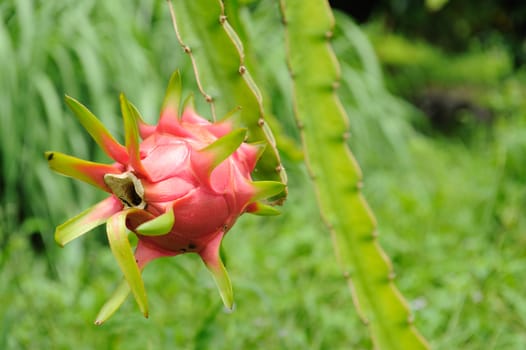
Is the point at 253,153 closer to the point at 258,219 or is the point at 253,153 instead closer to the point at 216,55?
the point at 216,55

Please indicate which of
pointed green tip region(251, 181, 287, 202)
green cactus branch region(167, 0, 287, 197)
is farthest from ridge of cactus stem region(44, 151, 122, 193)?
green cactus branch region(167, 0, 287, 197)

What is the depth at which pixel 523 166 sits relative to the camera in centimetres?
241

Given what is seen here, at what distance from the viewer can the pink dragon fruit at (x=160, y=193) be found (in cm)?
56

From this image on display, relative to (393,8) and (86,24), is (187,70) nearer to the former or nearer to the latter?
(86,24)

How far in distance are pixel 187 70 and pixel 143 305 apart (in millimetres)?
2288

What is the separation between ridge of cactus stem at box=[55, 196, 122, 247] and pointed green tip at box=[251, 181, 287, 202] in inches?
4.6

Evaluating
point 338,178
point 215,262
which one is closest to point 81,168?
point 215,262

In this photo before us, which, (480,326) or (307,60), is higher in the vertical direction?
(307,60)

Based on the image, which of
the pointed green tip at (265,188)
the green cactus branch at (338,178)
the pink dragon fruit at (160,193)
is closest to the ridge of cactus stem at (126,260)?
the pink dragon fruit at (160,193)

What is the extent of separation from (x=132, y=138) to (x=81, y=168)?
0.05 meters

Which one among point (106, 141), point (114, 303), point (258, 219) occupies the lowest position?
point (258, 219)

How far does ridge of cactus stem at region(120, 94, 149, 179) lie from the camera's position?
22.3 inches

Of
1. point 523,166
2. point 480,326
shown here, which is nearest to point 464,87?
point 523,166

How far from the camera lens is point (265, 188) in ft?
2.02
